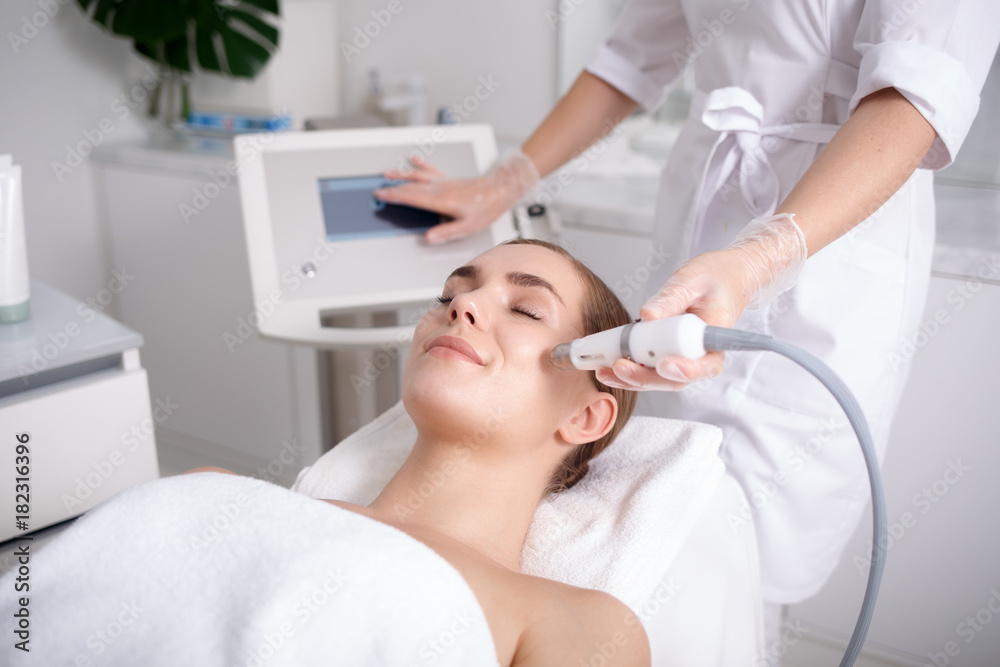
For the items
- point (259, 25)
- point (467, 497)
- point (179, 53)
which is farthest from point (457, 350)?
point (179, 53)

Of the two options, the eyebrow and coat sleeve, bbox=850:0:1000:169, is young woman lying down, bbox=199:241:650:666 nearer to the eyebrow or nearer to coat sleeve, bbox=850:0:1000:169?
the eyebrow

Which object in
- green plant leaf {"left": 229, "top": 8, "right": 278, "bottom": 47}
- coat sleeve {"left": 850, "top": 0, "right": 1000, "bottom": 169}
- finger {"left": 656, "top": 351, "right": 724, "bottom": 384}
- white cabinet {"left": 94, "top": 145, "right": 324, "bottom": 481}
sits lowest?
white cabinet {"left": 94, "top": 145, "right": 324, "bottom": 481}

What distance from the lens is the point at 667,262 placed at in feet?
4.25

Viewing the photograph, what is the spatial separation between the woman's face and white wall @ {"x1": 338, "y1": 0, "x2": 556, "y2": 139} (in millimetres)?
1362

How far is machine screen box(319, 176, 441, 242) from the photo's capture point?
1.51m

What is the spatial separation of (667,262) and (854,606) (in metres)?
1.01

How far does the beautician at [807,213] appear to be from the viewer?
92cm

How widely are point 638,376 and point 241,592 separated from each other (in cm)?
47

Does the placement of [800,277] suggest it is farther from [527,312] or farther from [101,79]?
[101,79]

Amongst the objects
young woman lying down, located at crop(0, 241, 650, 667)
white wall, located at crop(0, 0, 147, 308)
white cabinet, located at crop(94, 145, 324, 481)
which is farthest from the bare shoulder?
white wall, located at crop(0, 0, 147, 308)

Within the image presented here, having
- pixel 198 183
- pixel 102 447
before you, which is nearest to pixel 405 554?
pixel 102 447

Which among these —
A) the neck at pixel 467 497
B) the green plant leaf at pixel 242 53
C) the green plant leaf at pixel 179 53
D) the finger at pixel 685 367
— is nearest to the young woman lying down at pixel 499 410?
the neck at pixel 467 497

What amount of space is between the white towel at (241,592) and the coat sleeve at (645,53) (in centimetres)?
93

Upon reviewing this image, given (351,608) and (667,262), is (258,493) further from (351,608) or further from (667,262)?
(667,262)
